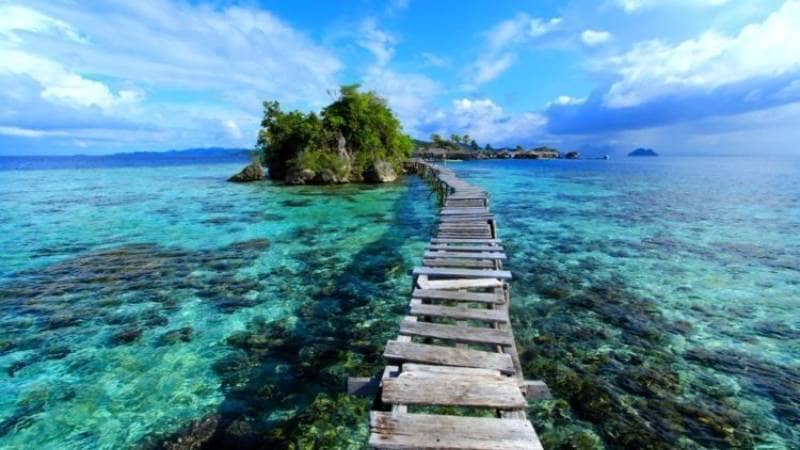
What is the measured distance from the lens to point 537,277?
12148 mm

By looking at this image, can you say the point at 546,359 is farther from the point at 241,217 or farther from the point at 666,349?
the point at 241,217

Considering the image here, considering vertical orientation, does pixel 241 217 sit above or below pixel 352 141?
below

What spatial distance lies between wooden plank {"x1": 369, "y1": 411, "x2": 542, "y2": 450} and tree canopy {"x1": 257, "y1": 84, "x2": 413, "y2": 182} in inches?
1463

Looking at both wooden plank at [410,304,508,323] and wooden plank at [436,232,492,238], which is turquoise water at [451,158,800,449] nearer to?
wooden plank at [410,304,508,323]

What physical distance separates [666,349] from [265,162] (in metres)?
46.7

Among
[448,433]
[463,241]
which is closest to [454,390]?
[448,433]

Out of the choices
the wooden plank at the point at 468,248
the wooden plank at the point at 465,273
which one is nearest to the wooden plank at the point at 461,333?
the wooden plank at the point at 465,273

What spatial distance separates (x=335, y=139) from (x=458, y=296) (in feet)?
121

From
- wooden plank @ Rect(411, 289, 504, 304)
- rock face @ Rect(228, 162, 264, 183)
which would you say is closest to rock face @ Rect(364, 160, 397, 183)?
rock face @ Rect(228, 162, 264, 183)

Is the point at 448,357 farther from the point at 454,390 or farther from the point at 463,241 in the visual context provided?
the point at 463,241

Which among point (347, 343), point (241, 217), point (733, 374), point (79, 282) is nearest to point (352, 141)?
point (241, 217)

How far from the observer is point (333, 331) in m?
8.74

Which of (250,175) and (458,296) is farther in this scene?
(250,175)

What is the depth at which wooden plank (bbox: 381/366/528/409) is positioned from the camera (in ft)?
13.8
